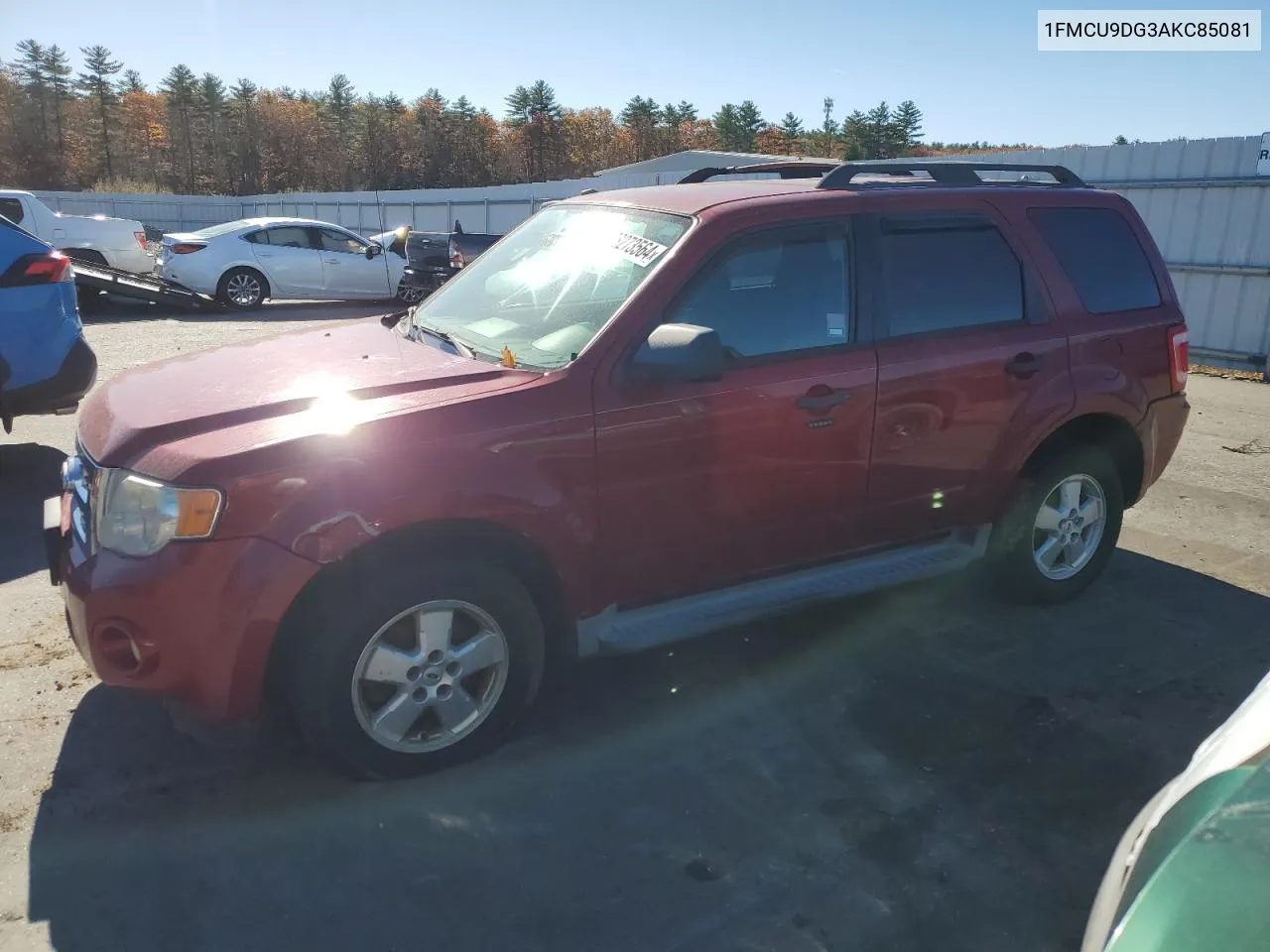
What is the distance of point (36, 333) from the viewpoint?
614 centimetres

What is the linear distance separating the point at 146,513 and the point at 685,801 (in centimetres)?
185

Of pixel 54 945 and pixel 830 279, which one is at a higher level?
pixel 830 279

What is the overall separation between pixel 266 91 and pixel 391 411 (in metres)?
99.1

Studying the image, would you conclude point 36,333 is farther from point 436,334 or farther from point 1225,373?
point 1225,373

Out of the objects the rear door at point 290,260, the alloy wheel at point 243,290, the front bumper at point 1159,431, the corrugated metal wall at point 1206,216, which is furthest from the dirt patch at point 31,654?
the rear door at point 290,260

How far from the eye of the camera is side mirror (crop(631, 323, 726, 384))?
10.5 ft

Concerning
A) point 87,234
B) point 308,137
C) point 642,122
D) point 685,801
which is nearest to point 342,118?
point 308,137

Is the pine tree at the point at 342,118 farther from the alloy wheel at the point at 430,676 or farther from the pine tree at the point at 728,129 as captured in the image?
the alloy wheel at the point at 430,676

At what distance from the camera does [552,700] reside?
378 cm

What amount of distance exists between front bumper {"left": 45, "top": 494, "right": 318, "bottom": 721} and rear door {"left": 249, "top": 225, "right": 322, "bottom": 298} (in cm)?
1378

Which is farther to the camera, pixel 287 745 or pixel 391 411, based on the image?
pixel 287 745

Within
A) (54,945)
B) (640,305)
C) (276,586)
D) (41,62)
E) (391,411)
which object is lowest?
(54,945)

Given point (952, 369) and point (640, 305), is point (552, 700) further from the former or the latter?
point (952, 369)

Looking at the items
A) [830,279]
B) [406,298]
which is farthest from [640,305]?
[406,298]
